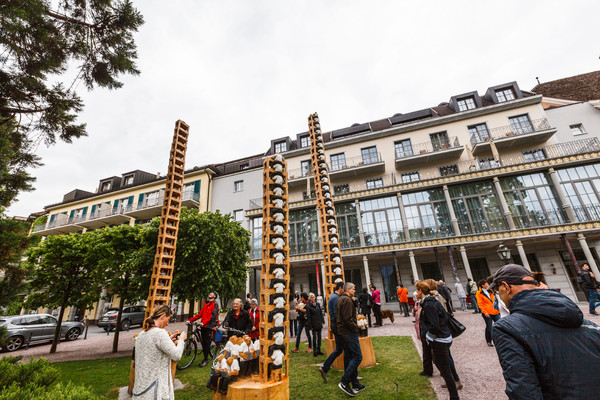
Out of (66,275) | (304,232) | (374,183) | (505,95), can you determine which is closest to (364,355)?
(66,275)

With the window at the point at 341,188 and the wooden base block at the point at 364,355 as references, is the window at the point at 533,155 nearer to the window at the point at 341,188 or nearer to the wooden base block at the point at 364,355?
the window at the point at 341,188

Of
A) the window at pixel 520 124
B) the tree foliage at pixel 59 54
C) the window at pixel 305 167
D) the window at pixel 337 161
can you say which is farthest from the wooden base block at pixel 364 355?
the window at pixel 520 124

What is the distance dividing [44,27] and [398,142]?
73.7ft

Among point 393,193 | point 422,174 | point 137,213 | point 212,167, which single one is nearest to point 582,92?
point 422,174

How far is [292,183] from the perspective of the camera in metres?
23.7

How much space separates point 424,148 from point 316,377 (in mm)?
20310

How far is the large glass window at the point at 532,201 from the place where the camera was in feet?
53.9

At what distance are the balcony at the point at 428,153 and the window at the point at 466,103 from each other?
3.45m

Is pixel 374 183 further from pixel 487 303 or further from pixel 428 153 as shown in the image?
pixel 487 303

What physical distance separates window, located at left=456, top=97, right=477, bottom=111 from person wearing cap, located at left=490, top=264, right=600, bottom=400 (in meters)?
25.1

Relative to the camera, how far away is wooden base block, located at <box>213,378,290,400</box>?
331 centimetres

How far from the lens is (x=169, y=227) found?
6.14 metres

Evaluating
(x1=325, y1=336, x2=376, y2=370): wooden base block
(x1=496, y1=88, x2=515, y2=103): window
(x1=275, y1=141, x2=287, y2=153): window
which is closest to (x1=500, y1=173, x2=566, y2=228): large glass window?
(x1=496, y1=88, x2=515, y2=103): window

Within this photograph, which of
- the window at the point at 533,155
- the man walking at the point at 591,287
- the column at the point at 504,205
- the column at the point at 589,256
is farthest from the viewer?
the window at the point at 533,155
